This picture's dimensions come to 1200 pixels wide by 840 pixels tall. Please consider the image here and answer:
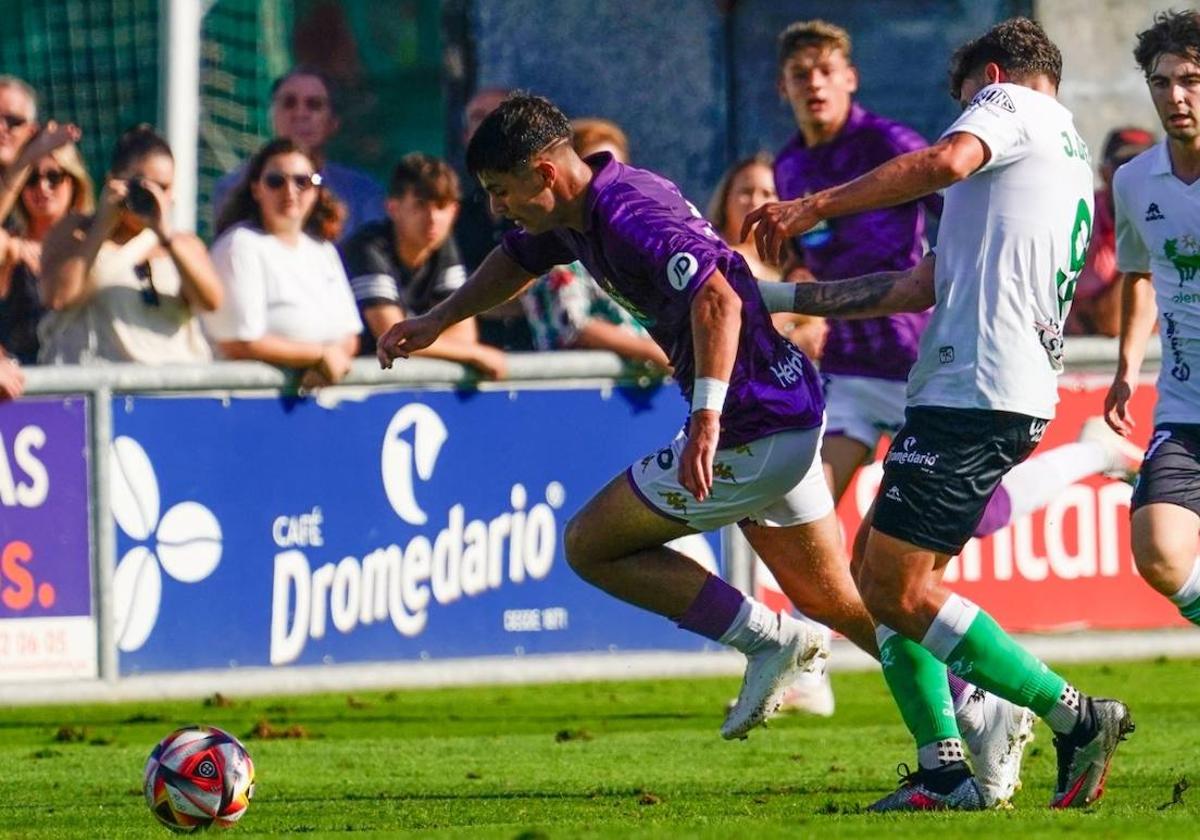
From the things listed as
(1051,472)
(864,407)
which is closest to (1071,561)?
(1051,472)

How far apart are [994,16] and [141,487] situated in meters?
8.73

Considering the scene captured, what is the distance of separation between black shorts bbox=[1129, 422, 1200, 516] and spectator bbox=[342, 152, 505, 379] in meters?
4.07

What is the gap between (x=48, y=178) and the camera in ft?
37.2

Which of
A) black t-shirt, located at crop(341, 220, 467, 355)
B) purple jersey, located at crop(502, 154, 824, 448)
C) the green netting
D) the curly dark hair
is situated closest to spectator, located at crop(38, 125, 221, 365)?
the curly dark hair

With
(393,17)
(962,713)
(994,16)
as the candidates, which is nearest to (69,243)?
(962,713)

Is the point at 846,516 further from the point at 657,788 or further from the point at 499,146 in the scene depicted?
the point at 499,146

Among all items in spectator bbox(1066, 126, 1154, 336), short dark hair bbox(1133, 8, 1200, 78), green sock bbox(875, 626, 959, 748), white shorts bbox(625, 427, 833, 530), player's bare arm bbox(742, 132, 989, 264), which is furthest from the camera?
spectator bbox(1066, 126, 1154, 336)

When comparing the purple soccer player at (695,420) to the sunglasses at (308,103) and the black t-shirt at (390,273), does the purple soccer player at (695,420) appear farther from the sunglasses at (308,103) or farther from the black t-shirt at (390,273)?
the sunglasses at (308,103)

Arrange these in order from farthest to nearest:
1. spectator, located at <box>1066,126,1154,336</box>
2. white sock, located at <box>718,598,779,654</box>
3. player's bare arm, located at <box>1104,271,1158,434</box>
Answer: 1. spectator, located at <box>1066,126,1154,336</box>
2. player's bare arm, located at <box>1104,271,1158,434</box>
3. white sock, located at <box>718,598,779,654</box>

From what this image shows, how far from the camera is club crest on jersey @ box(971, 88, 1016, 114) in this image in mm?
6988

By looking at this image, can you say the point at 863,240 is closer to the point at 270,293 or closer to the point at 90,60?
the point at 270,293

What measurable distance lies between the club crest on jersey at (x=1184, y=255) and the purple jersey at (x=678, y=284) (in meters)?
1.48

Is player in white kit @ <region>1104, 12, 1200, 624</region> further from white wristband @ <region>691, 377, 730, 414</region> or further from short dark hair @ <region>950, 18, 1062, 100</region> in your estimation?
white wristband @ <region>691, 377, 730, 414</region>

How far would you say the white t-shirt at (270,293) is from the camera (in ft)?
36.4
